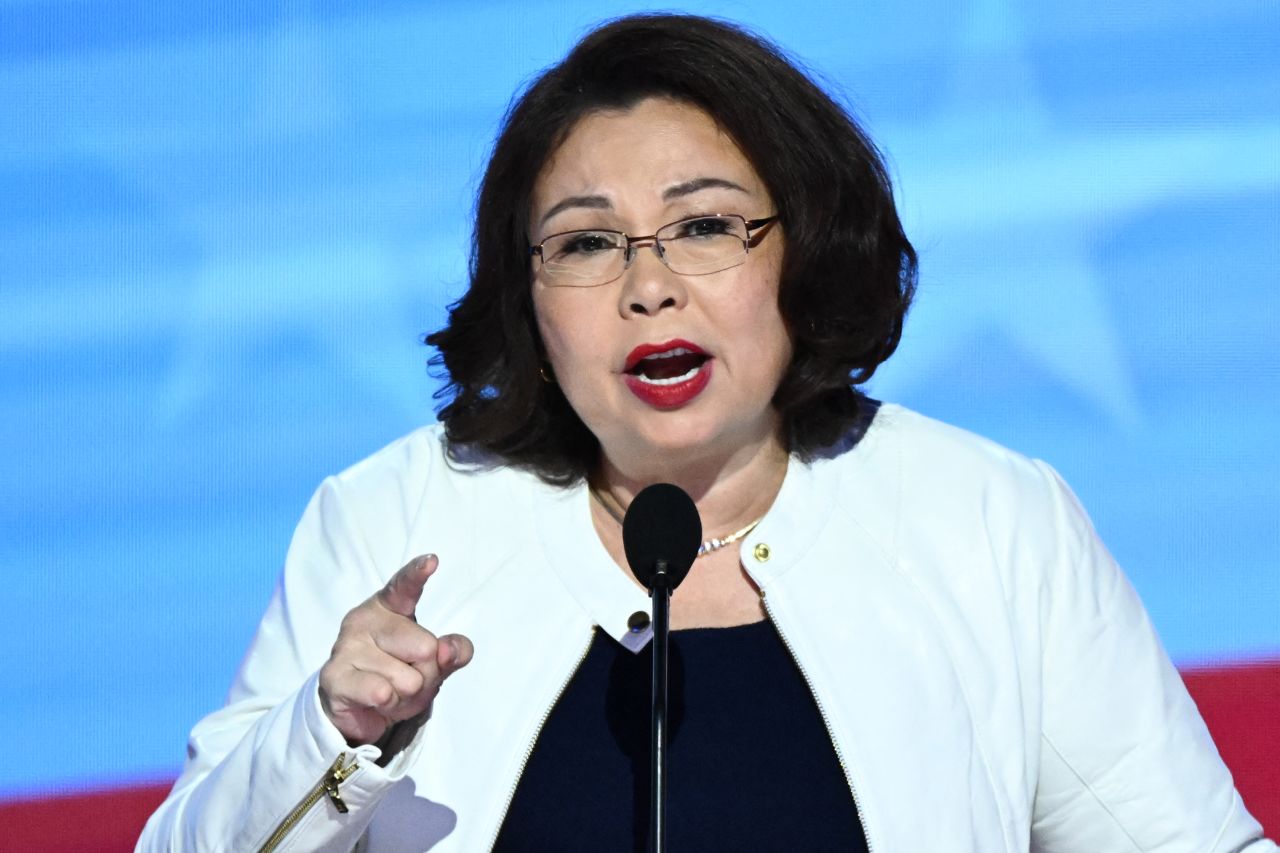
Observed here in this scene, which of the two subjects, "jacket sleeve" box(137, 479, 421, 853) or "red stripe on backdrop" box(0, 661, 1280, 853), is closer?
"jacket sleeve" box(137, 479, 421, 853)

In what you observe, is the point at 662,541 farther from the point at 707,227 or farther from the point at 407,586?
the point at 707,227

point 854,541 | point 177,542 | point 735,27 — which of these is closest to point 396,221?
point 177,542

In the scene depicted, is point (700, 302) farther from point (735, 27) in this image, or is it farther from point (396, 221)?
point (396, 221)

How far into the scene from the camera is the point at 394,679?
1494 millimetres

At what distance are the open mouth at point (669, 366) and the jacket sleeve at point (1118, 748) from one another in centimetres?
43

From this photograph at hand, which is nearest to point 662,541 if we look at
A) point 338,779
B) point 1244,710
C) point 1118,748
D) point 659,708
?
point 659,708

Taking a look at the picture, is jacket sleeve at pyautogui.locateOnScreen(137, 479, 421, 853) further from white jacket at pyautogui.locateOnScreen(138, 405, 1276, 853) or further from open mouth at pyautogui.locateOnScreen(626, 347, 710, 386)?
open mouth at pyautogui.locateOnScreen(626, 347, 710, 386)

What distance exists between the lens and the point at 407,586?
1.49 metres

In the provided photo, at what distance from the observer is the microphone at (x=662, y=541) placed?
148 cm

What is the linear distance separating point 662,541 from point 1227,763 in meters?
1.30

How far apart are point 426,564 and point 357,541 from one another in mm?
470

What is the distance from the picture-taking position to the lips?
5.95 ft

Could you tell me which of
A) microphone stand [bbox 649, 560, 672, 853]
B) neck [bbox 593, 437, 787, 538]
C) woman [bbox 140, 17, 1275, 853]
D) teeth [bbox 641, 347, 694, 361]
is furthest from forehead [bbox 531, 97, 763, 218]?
microphone stand [bbox 649, 560, 672, 853]

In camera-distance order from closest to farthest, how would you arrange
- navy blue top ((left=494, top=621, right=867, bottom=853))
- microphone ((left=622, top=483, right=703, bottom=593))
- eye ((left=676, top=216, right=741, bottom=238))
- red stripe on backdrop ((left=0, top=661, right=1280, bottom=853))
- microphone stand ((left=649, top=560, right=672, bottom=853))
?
microphone stand ((left=649, top=560, right=672, bottom=853)) < microphone ((left=622, top=483, right=703, bottom=593)) < navy blue top ((left=494, top=621, right=867, bottom=853)) < eye ((left=676, top=216, right=741, bottom=238)) < red stripe on backdrop ((left=0, top=661, right=1280, bottom=853))
